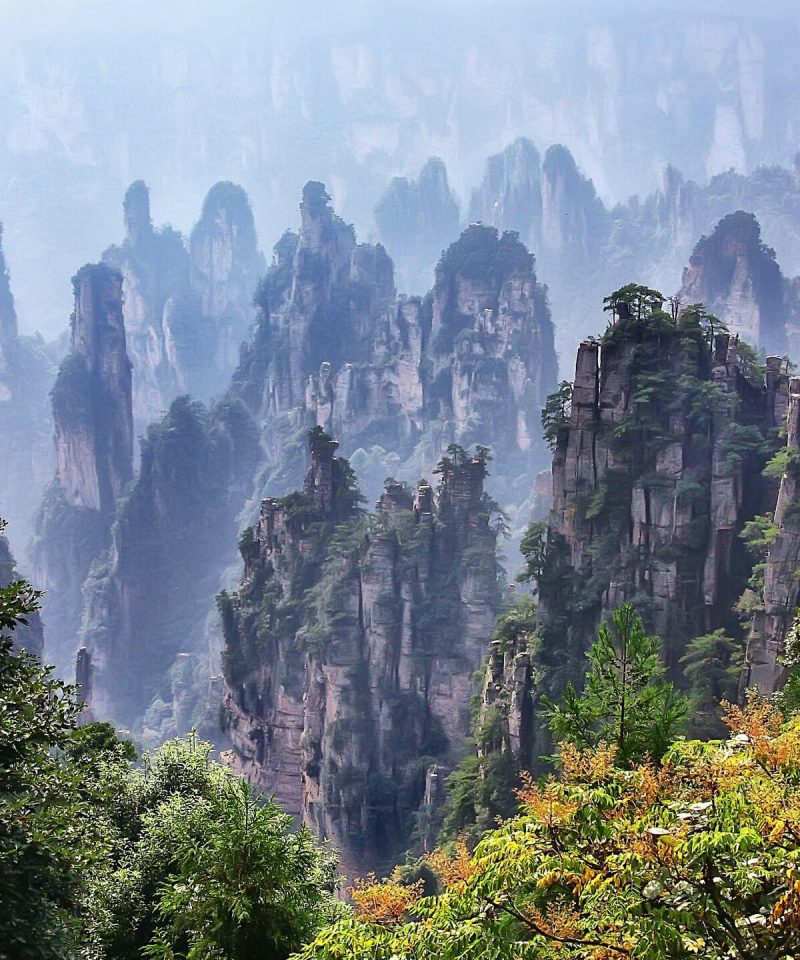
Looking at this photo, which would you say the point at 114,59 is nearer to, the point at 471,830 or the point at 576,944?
the point at 471,830

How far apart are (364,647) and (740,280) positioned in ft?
144

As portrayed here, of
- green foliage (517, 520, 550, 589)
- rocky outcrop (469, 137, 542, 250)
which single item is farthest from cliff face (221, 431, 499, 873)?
rocky outcrop (469, 137, 542, 250)

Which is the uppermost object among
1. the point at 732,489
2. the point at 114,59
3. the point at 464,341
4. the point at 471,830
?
the point at 114,59

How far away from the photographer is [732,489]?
88.2 feet

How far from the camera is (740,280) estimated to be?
238 feet

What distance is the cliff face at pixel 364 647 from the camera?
37.3 meters

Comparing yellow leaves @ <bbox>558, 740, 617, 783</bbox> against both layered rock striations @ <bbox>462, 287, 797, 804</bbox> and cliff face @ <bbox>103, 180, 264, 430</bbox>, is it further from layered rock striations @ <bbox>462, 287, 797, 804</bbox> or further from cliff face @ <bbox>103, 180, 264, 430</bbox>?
cliff face @ <bbox>103, 180, 264, 430</bbox>

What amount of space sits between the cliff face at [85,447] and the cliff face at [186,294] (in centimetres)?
1979

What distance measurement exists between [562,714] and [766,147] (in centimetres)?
13464

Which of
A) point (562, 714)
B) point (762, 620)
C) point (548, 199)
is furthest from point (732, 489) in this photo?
point (548, 199)

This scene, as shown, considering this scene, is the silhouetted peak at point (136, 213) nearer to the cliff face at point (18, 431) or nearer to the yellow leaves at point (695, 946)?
the cliff face at point (18, 431)

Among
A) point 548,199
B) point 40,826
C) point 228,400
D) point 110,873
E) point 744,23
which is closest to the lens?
point 40,826

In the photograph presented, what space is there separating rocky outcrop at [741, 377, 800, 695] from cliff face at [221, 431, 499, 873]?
51.7 ft

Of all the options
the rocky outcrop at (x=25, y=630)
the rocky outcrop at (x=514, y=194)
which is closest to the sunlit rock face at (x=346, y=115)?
the rocky outcrop at (x=514, y=194)
